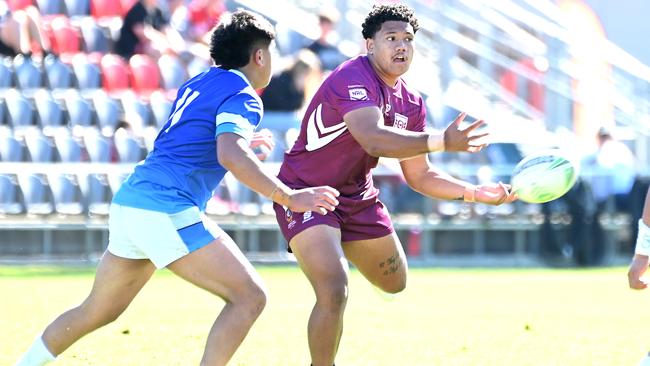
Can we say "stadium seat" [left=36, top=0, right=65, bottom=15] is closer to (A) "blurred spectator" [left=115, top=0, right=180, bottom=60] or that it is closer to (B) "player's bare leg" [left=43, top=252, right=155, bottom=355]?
(A) "blurred spectator" [left=115, top=0, right=180, bottom=60]

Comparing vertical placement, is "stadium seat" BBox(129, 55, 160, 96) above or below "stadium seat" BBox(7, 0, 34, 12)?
below

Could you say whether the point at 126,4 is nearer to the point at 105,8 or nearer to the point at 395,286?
the point at 105,8

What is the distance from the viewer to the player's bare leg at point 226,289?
6734 millimetres

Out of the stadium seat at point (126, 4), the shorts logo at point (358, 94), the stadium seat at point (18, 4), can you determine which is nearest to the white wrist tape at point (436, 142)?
the shorts logo at point (358, 94)

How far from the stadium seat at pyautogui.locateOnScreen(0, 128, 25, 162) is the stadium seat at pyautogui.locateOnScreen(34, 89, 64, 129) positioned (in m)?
0.66

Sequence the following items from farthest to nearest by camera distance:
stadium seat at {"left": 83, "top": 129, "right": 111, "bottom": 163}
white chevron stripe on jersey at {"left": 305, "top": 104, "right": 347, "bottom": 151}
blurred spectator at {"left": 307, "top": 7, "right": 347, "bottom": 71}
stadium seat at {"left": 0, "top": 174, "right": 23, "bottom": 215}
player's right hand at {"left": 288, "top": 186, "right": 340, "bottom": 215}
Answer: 1. blurred spectator at {"left": 307, "top": 7, "right": 347, "bottom": 71}
2. stadium seat at {"left": 83, "top": 129, "right": 111, "bottom": 163}
3. stadium seat at {"left": 0, "top": 174, "right": 23, "bottom": 215}
4. white chevron stripe on jersey at {"left": 305, "top": 104, "right": 347, "bottom": 151}
5. player's right hand at {"left": 288, "top": 186, "right": 340, "bottom": 215}

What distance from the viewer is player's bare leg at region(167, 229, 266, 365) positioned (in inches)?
265

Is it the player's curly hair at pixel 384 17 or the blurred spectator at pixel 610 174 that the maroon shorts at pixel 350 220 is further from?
the blurred spectator at pixel 610 174

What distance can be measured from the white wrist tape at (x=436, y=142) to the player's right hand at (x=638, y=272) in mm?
1195

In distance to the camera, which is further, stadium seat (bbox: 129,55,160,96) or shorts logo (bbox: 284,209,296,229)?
stadium seat (bbox: 129,55,160,96)

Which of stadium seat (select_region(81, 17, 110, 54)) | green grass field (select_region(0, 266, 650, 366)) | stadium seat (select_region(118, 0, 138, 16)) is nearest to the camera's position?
green grass field (select_region(0, 266, 650, 366))

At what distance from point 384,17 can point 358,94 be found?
1.93 ft

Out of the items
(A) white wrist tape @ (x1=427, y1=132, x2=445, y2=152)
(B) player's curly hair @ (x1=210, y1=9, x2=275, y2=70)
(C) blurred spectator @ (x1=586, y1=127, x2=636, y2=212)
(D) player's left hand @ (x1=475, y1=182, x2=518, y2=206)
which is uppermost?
(B) player's curly hair @ (x1=210, y1=9, x2=275, y2=70)

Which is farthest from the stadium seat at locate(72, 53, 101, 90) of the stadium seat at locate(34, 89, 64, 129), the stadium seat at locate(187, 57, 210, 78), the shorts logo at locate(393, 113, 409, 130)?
the shorts logo at locate(393, 113, 409, 130)
